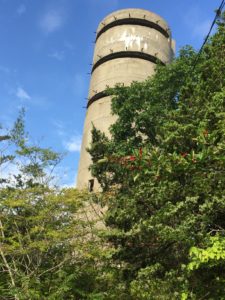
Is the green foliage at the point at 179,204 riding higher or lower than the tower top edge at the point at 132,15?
lower

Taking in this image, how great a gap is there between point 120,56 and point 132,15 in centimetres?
368

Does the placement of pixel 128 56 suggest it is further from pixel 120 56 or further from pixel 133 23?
pixel 133 23

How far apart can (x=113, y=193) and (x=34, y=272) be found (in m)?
3.64

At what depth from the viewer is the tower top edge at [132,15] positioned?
83.0 ft

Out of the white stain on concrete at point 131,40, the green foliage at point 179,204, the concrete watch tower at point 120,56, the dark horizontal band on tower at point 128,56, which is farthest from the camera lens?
the white stain on concrete at point 131,40

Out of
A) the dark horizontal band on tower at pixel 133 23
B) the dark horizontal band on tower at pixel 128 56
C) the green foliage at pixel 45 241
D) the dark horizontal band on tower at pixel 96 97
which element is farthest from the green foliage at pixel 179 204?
the dark horizontal band on tower at pixel 133 23

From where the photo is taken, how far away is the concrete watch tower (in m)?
22.3

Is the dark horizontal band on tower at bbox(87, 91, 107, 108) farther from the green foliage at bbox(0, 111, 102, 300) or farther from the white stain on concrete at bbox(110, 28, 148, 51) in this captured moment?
the green foliage at bbox(0, 111, 102, 300)

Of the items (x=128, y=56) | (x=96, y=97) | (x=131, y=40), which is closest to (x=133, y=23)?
(x=131, y=40)

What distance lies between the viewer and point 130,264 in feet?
30.0

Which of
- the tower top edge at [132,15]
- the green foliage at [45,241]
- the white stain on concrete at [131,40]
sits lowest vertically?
the green foliage at [45,241]

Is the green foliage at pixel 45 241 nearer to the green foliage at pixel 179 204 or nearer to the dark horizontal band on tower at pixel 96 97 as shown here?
the green foliage at pixel 179 204

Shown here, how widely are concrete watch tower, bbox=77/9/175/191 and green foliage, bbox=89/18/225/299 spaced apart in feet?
34.9

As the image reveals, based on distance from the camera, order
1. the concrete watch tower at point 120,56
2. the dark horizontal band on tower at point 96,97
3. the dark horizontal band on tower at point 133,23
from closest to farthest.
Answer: the concrete watch tower at point 120,56 < the dark horizontal band on tower at point 96,97 < the dark horizontal band on tower at point 133,23
